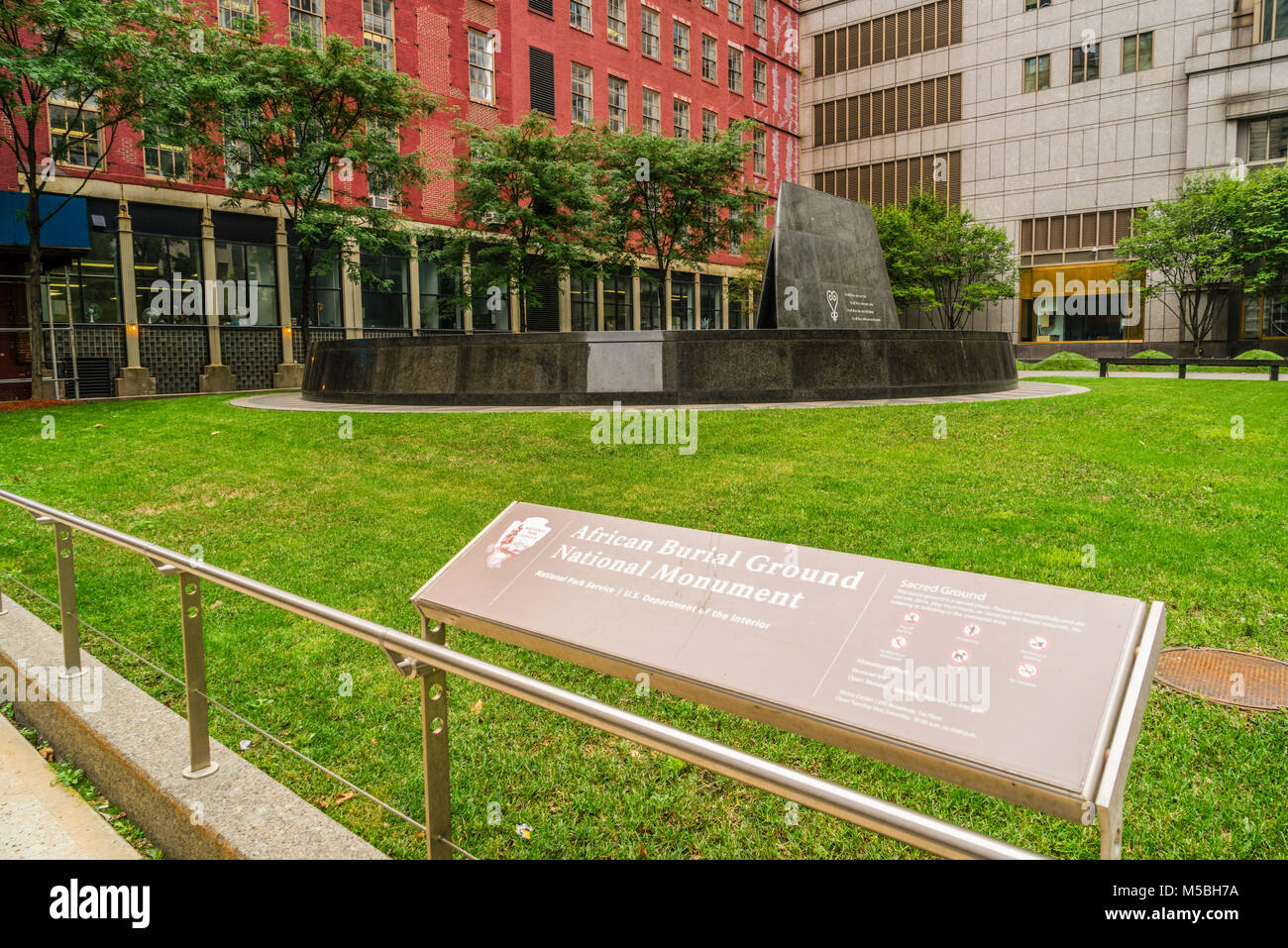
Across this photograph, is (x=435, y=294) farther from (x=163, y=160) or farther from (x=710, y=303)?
(x=710, y=303)

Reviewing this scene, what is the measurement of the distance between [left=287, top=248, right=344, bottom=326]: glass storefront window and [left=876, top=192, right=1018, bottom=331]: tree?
29.8 meters

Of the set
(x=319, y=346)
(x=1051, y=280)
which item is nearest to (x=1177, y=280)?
(x=1051, y=280)

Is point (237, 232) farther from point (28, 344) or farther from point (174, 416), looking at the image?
point (174, 416)

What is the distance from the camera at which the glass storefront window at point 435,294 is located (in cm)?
3506

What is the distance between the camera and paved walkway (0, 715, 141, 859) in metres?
3.54

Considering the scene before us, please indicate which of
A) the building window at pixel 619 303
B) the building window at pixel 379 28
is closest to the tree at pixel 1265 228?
the building window at pixel 619 303

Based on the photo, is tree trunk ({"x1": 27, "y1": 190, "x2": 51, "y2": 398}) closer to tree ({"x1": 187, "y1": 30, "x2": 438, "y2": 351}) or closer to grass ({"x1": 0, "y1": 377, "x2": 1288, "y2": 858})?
tree ({"x1": 187, "y1": 30, "x2": 438, "y2": 351})

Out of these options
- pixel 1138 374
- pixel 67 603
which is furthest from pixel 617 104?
pixel 67 603

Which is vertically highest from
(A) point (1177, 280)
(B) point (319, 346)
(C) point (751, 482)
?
(A) point (1177, 280)

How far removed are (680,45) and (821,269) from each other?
3473cm

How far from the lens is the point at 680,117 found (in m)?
48.1

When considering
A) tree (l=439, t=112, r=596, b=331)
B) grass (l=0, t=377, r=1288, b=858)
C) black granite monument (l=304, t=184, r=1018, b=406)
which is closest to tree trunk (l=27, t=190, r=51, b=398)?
grass (l=0, t=377, r=1288, b=858)

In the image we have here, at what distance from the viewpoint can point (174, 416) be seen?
52.9 ft

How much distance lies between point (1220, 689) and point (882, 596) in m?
2.59
